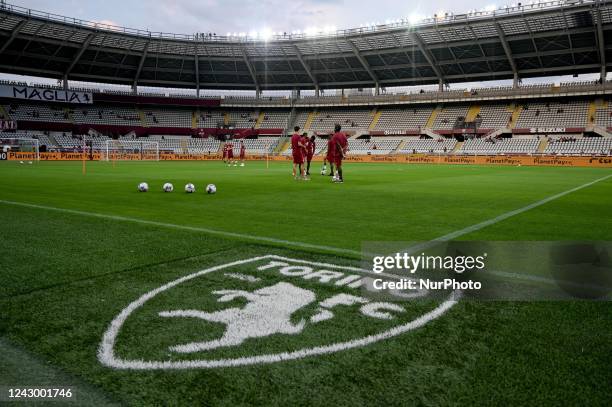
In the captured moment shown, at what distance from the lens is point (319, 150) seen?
204 ft

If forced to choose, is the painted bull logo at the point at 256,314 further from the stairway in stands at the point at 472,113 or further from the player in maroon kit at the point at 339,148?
the stairway in stands at the point at 472,113

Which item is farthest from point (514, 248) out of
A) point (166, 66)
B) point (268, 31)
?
point (166, 66)

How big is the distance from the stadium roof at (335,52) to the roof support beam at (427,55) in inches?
5.4

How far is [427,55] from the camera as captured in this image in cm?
5722

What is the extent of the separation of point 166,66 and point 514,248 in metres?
68.5

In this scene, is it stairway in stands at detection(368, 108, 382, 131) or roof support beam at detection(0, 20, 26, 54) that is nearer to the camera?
roof support beam at detection(0, 20, 26, 54)

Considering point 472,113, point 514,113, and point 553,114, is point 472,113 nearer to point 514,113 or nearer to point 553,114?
point 514,113

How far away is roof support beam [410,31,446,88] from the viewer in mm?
54781

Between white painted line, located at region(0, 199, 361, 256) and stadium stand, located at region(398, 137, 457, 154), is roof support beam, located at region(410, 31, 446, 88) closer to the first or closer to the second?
stadium stand, located at region(398, 137, 457, 154)

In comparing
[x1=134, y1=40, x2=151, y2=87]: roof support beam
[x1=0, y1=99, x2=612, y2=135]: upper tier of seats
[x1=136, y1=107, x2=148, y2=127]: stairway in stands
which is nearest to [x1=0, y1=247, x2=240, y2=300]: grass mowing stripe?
[x1=0, y1=99, x2=612, y2=135]: upper tier of seats

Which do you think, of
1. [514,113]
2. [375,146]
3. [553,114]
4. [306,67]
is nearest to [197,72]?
[306,67]

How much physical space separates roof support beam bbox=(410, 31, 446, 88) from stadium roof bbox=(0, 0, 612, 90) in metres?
0.14

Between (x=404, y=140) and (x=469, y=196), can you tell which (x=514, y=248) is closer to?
(x=469, y=196)

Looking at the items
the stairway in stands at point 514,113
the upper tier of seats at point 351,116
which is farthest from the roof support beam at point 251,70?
the stairway in stands at point 514,113
